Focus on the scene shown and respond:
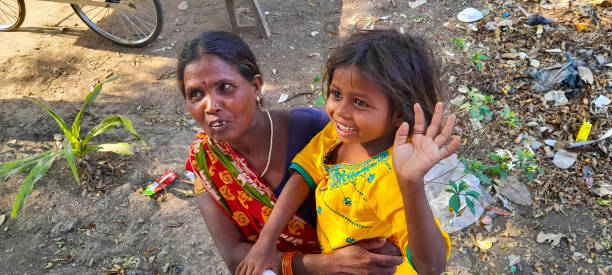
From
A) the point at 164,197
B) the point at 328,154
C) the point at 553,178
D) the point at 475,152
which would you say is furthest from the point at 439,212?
the point at 164,197

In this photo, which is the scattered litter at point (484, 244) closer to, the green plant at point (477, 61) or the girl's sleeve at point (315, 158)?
the girl's sleeve at point (315, 158)

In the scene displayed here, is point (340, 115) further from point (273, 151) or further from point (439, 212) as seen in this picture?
point (439, 212)

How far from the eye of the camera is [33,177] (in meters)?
2.87

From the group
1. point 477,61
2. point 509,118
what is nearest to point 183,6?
point 477,61

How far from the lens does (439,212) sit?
292 cm

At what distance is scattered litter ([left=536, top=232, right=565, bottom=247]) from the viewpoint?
2.76 m

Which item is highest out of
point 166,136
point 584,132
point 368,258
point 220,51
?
point 220,51

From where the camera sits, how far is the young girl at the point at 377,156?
1.16 m

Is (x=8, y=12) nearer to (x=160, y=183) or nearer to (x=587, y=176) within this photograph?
(x=160, y=183)

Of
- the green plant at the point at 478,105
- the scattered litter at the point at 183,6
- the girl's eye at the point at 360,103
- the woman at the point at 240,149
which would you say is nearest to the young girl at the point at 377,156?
the girl's eye at the point at 360,103

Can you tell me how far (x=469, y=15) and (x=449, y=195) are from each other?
A: 2.65 metres

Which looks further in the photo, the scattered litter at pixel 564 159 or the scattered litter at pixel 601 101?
the scattered litter at pixel 601 101

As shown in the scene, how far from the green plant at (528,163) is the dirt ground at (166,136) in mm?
86

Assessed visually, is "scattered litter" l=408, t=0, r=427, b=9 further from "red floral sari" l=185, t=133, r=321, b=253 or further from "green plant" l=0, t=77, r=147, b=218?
"red floral sari" l=185, t=133, r=321, b=253
